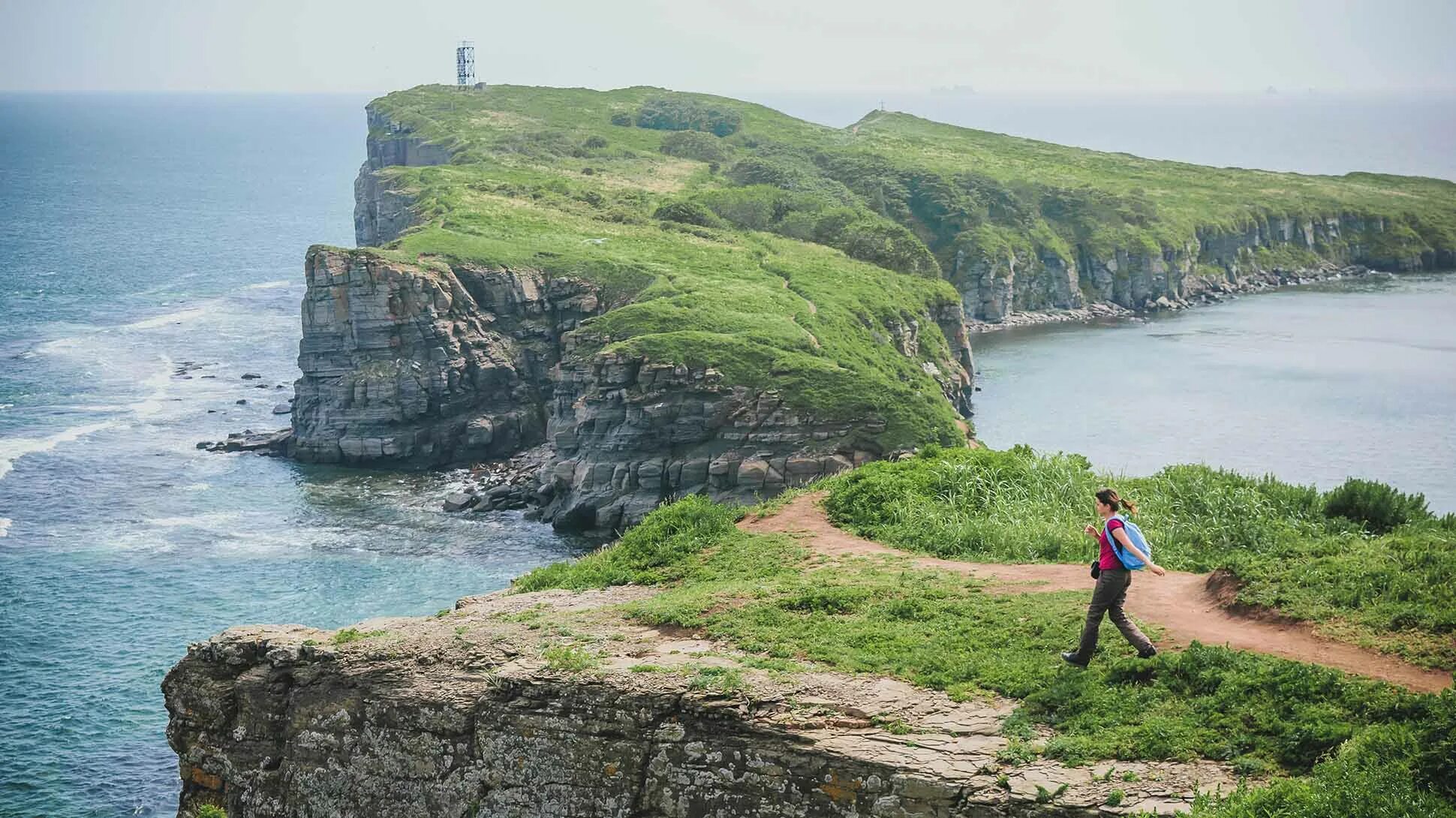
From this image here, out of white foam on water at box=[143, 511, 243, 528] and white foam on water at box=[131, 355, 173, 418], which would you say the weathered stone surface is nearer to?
white foam on water at box=[131, 355, 173, 418]

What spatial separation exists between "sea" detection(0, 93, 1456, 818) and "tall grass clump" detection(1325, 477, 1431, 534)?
31.6 metres

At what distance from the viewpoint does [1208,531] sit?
28.7m

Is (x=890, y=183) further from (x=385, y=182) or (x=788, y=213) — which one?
(x=385, y=182)

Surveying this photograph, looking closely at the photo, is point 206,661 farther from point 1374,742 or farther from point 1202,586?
point 1374,742

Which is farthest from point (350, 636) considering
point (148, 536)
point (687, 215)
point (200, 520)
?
point (687, 215)

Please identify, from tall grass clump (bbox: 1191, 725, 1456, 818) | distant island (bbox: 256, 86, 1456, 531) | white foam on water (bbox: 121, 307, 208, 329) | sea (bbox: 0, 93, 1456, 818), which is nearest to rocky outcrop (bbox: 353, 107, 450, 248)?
distant island (bbox: 256, 86, 1456, 531)

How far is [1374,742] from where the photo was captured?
53.4 feet

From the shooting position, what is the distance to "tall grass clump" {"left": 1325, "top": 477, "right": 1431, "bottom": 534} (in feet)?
90.5

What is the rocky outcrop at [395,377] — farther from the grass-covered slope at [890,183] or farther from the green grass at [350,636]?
the green grass at [350,636]

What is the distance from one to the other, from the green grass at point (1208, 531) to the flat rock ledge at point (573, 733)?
4.82 m

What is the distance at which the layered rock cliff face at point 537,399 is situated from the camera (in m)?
66.3

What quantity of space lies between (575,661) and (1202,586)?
10.2m

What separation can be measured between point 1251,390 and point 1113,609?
8344 centimetres

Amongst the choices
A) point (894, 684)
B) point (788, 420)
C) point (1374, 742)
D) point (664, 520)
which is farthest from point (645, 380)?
point (1374, 742)
